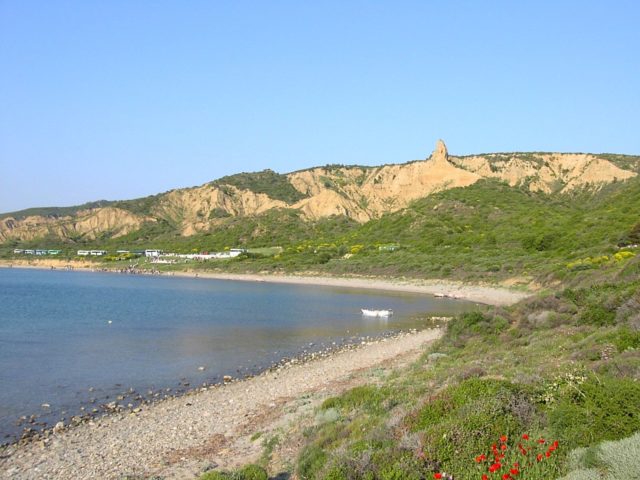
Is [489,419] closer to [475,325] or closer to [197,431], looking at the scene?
[197,431]

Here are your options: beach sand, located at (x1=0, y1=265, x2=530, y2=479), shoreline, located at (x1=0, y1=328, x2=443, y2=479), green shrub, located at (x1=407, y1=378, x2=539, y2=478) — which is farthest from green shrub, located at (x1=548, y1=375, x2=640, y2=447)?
shoreline, located at (x1=0, y1=328, x2=443, y2=479)

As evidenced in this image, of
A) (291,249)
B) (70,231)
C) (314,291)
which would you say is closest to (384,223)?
(291,249)

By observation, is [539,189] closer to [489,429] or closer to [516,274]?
[516,274]

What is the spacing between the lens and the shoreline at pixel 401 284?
154ft

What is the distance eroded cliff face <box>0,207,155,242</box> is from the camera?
160250mm

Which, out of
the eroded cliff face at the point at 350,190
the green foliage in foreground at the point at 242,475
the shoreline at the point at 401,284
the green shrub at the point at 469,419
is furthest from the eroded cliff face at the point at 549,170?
the green foliage in foreground at the point at 242,475

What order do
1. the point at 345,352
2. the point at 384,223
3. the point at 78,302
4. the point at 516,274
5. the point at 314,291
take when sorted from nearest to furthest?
the point at 345,352 → the point at 78,302 → the point at 516,274 → the point at 314,291 → the point at 384,223

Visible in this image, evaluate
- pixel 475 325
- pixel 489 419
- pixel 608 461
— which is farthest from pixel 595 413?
pixel 475 325

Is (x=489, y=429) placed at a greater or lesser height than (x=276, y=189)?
lesser

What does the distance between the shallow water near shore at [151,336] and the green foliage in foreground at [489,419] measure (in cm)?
902

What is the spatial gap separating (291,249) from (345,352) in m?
76.7

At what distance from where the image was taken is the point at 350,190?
5910 inches

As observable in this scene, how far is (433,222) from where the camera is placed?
9894cm

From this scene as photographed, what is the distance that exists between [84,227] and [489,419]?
171 metres
